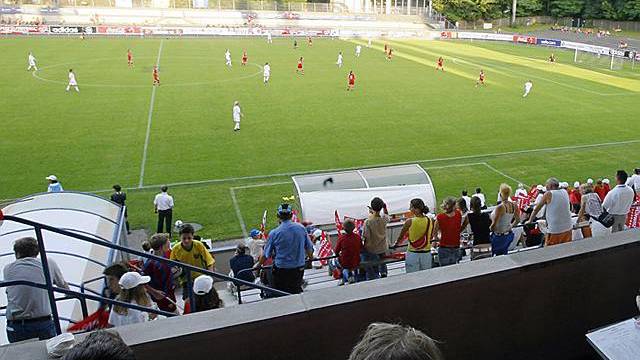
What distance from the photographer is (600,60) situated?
51594 mm

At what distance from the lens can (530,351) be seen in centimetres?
478

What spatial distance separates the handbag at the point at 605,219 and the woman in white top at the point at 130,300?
27.5 feet

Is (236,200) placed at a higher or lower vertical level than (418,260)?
lower

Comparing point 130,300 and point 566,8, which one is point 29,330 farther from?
point 566,8

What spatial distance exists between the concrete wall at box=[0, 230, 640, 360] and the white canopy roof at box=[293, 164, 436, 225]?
8997 millimetres

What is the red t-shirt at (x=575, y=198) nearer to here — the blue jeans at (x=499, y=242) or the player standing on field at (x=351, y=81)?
the blue jeans at (x=499, y=242)

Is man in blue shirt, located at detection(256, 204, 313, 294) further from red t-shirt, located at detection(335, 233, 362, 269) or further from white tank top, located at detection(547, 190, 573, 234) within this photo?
white tank top, located at detection(547, 190, 573, 234)

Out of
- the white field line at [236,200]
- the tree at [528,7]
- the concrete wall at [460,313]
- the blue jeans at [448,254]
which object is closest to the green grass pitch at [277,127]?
the white field line at [236,200]

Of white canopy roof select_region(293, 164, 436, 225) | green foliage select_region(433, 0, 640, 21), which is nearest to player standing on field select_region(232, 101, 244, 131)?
white canopy roof select_region(293, 164, 436, 225)

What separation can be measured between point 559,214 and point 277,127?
714 inches

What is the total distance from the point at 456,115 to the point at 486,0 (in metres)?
69.2

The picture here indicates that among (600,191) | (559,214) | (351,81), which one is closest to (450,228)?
(559,214)

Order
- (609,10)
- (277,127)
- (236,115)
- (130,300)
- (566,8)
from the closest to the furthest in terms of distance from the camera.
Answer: (130,300) → (236,115) → (277,127) → (609,10) → (566,8)

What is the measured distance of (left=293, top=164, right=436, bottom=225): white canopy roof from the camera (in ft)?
45.1
